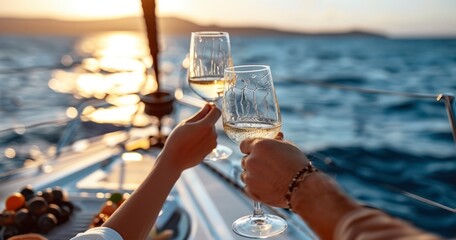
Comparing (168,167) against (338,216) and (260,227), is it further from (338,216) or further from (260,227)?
(338,216)

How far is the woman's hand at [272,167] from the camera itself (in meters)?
0.81

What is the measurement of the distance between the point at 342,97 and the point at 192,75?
466 inches

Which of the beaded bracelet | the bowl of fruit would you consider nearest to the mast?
the bowl of fruit

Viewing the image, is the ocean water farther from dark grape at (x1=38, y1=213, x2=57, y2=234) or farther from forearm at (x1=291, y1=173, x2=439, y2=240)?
dark grape at (x1=38, y1=213, x2=57, y2=234)

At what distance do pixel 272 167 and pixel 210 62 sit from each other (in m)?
0.65

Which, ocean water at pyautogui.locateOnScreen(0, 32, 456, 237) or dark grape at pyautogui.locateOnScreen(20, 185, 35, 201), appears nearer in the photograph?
dark grape at pyautogui.locateOnScreen(20, 185, 35, 201)

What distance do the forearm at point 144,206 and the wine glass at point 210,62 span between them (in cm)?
32

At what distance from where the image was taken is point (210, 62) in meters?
1.42

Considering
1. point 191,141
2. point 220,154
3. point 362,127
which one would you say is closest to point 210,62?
point 220,154

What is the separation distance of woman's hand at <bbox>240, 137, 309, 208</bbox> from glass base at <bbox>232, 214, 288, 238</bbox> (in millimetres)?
264

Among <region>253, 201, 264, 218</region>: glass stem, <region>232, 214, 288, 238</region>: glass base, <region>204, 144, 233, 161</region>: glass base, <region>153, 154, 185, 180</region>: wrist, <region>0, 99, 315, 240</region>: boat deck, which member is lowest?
<region>0, 99, 315, 240</region>: boat deck

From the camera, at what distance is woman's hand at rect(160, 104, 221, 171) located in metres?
1.11

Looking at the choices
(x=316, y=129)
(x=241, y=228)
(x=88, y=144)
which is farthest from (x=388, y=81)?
(x=241, y=228)

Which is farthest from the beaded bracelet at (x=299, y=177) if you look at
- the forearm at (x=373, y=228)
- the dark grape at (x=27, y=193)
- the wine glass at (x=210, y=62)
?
the dark grape at (x=27, y=193)
